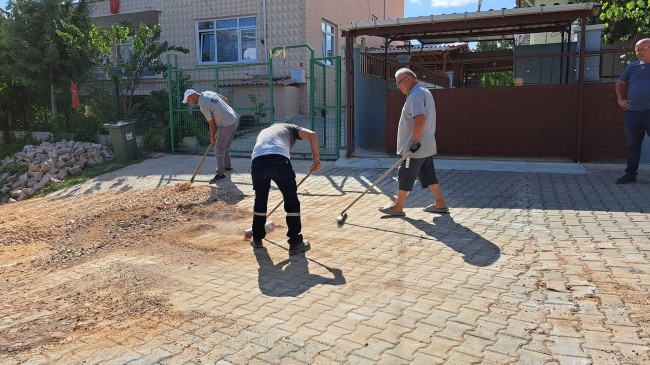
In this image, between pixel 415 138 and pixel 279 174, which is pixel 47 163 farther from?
pixel 415 138

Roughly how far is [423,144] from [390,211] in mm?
907

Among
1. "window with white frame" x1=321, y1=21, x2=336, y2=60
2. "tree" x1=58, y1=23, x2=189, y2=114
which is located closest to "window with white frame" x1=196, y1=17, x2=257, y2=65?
"window with white frame" x1=321, y1=21, x2=336, y2=60

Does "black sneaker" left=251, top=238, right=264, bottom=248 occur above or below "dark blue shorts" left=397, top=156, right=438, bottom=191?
below

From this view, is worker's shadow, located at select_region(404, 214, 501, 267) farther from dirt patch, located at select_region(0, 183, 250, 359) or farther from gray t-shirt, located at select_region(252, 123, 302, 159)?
dirt patch, located at select_region(0, 183, 250, 359)

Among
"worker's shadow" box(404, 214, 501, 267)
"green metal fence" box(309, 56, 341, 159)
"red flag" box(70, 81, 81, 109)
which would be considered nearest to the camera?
"worker's shadow" box(404, 214, 501, 267)

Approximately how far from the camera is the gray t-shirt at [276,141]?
486 cm

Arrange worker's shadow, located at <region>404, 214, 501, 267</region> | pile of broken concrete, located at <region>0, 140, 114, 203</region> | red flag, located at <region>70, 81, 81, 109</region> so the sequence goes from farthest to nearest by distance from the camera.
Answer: red flag, located at <region>70, 81, 81, 109</region>, pile of broken concrete, located at <region>0, 140, 114, 203</region>, worker's shadow, located at <region>404, 214, 501, 267</region>

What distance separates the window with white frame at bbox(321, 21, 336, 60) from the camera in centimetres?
1803

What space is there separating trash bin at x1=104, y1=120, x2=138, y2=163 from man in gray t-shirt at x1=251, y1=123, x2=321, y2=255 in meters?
7.56

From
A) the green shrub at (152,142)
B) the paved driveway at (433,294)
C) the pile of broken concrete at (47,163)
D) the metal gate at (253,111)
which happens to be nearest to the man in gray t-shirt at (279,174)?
the paved driveway at (433,294)

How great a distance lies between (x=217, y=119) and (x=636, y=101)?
645 centimetres

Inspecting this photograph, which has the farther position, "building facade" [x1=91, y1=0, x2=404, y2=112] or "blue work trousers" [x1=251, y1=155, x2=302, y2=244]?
"building facade" [x1=91, y1=0, x2=404, y2=112]

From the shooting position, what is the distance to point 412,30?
10000 mm

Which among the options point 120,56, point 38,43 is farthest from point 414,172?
point 38,43
